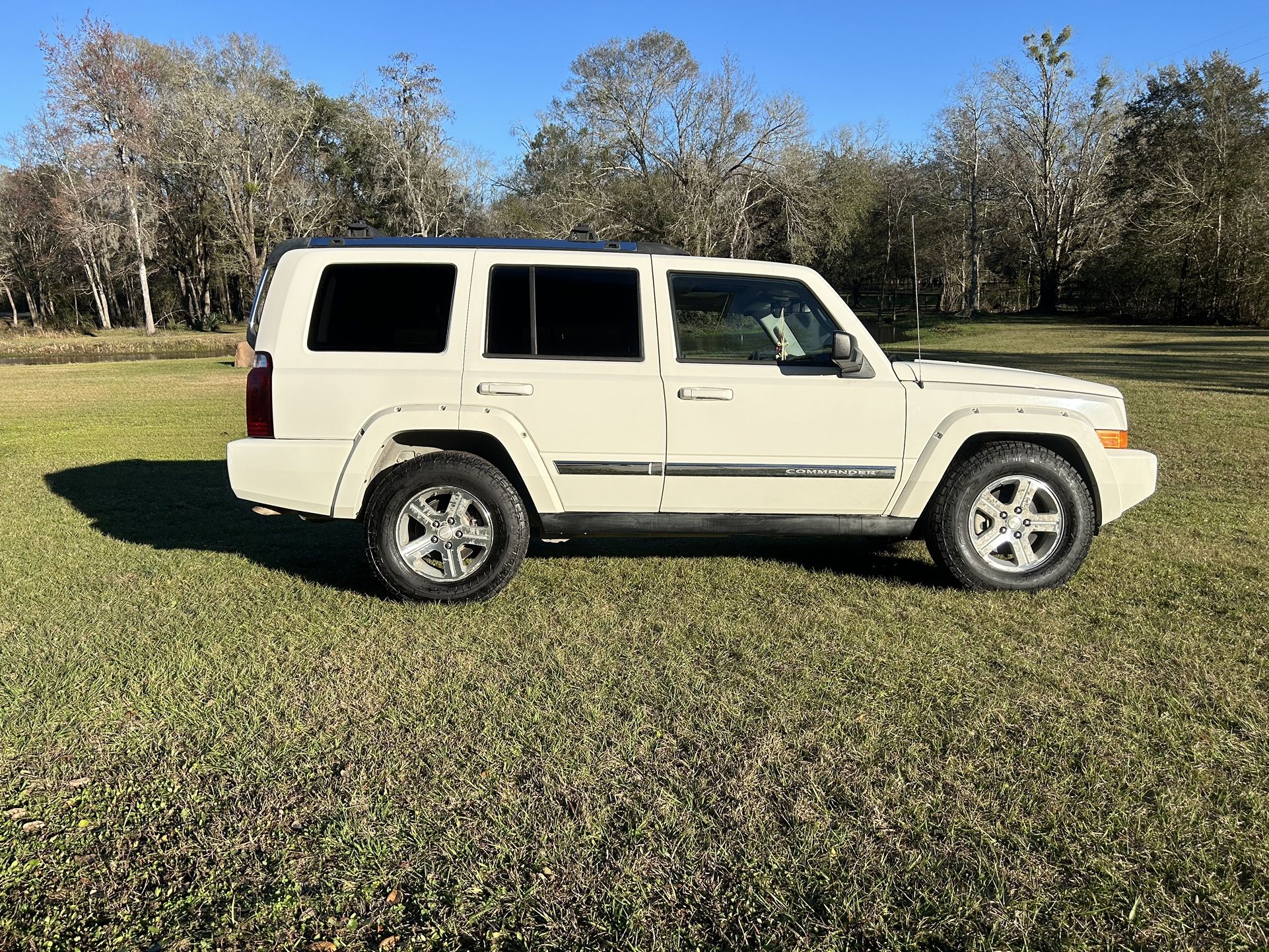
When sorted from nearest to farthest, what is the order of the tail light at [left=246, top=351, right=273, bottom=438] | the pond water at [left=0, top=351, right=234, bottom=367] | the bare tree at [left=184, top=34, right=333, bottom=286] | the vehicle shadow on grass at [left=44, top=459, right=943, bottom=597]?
the tail light at [left=246, top=351, right=273, bottom=438] → the vehicle shadow on grass at [left=44, top=459, right=943, bottom=597] → the pond water at [left=0, top=351, right=234, bottom=367] → the bare tree at [left=184, top=34, right=333, bottom=286]

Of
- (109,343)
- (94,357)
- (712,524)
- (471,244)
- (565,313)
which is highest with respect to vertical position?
(109,343)

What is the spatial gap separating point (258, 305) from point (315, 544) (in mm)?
1862

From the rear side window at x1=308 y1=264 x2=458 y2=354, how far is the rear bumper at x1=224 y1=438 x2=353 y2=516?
22.4 inches

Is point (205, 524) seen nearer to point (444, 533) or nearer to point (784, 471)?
point (444, 533)

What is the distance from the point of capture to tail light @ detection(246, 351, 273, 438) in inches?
181

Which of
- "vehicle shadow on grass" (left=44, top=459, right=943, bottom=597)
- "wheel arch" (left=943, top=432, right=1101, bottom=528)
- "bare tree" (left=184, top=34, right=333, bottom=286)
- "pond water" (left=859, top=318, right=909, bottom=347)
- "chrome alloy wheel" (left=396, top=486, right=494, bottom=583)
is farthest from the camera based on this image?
"bare tree" (left=184, top=34, right=333, bottom=286)

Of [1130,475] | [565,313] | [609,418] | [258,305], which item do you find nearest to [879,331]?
[1130,475]

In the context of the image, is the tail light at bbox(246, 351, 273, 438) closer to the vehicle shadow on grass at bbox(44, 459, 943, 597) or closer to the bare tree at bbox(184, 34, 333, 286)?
the vehicle shadow on grass at bbox(44, 459, 943, 597)

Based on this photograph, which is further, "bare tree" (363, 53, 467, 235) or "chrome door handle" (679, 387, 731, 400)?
"bare tree" (363, 53, 467, 235)

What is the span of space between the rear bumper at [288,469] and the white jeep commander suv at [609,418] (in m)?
0.01

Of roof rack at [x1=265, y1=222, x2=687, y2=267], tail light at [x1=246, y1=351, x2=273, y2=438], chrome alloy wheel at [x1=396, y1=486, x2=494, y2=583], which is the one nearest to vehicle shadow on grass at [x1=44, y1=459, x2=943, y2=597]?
chrome alloy wheel at [x1=396, y1=486, x2=494, y2=583]

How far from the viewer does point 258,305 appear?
16.2ft

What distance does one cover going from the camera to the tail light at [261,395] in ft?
15.1

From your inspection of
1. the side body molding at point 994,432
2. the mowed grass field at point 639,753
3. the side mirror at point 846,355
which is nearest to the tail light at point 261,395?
the mowed grass field at point 639,753
